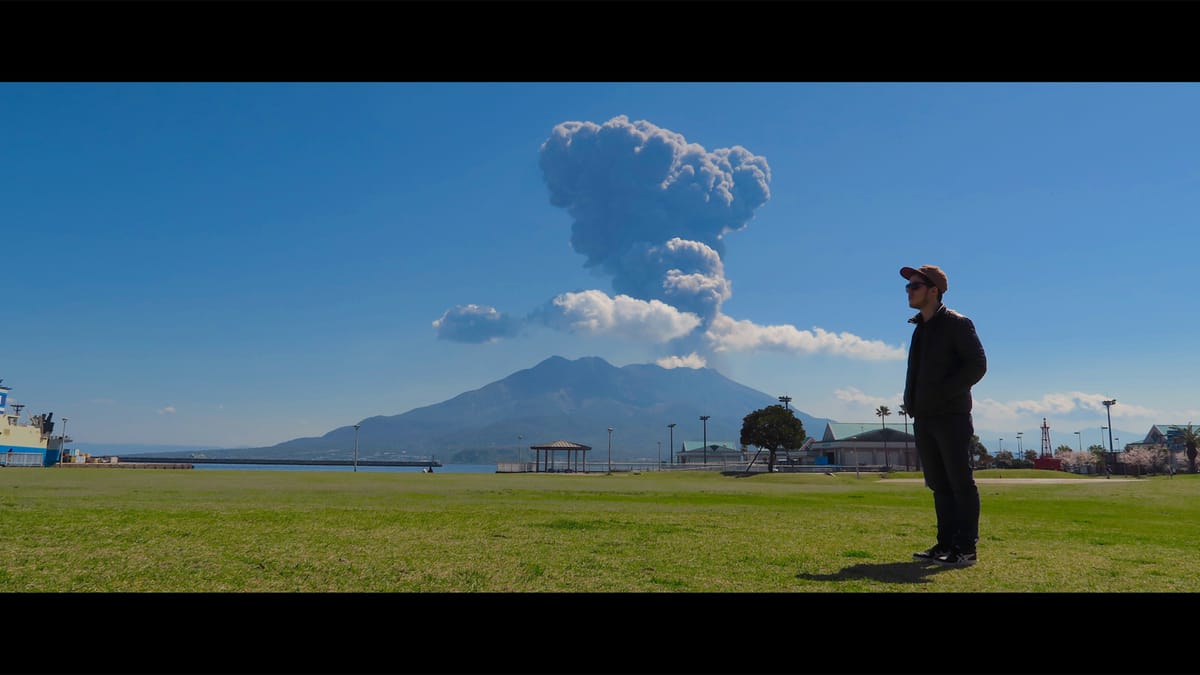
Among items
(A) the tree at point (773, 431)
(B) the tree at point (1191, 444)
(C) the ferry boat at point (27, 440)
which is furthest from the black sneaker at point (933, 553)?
(B) the tree at point (1191, 444)

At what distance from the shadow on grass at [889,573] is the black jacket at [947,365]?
116cm

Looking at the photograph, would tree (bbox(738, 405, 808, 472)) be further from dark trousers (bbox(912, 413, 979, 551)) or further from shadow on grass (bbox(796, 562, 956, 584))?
shadow on grass (bbox(796, 562, 956, 584))

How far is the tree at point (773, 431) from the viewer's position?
79.6 metres

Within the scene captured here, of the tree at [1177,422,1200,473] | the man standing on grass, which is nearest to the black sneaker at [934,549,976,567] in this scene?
the man standing on grass

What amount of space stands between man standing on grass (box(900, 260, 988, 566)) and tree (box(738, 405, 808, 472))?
76804 mm

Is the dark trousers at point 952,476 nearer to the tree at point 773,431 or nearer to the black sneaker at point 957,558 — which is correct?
the black sneaker at point 957,558

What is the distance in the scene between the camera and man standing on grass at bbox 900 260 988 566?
4621 millimetres

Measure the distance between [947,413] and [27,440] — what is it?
10864 centimetres

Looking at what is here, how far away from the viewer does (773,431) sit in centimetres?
8019
